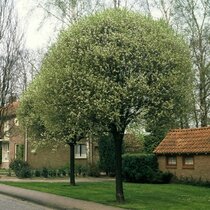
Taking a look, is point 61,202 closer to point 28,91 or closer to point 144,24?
point 144,24

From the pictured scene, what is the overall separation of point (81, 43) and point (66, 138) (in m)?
8.46

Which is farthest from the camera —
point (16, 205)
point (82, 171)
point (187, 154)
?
point (82, 171)

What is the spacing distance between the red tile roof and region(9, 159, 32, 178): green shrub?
34.6 feet

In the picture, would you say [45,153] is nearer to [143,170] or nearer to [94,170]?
[94,170]

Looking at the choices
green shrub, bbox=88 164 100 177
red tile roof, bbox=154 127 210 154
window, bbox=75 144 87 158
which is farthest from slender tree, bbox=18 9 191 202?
window, bbox=75 144 87 158

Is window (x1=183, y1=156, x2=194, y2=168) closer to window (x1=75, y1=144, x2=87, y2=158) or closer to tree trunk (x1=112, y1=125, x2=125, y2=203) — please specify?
tree trunk (x1=112, y1=125, x2=125, y2=203)

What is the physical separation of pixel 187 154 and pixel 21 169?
45.1 feet

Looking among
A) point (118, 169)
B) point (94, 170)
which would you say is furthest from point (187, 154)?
point (118, 169)

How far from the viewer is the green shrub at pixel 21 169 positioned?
3522cm

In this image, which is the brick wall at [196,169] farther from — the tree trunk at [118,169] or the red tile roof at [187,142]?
the tree trunk at [118,169]

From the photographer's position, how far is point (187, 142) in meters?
30.2

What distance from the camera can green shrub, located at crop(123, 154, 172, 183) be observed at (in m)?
30.0

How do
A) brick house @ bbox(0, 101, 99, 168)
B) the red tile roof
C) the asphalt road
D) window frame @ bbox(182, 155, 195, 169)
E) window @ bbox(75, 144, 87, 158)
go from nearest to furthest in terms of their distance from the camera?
1. the asphalt road
2. the red tile roof
3. window frame @ bbox(182, 155, 195, 169)
4. brick house @ bbox(0, 101, 99, 168)
5. window @ bbox(75, 144, 87, 158)

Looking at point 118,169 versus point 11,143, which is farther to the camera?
point 11,143
